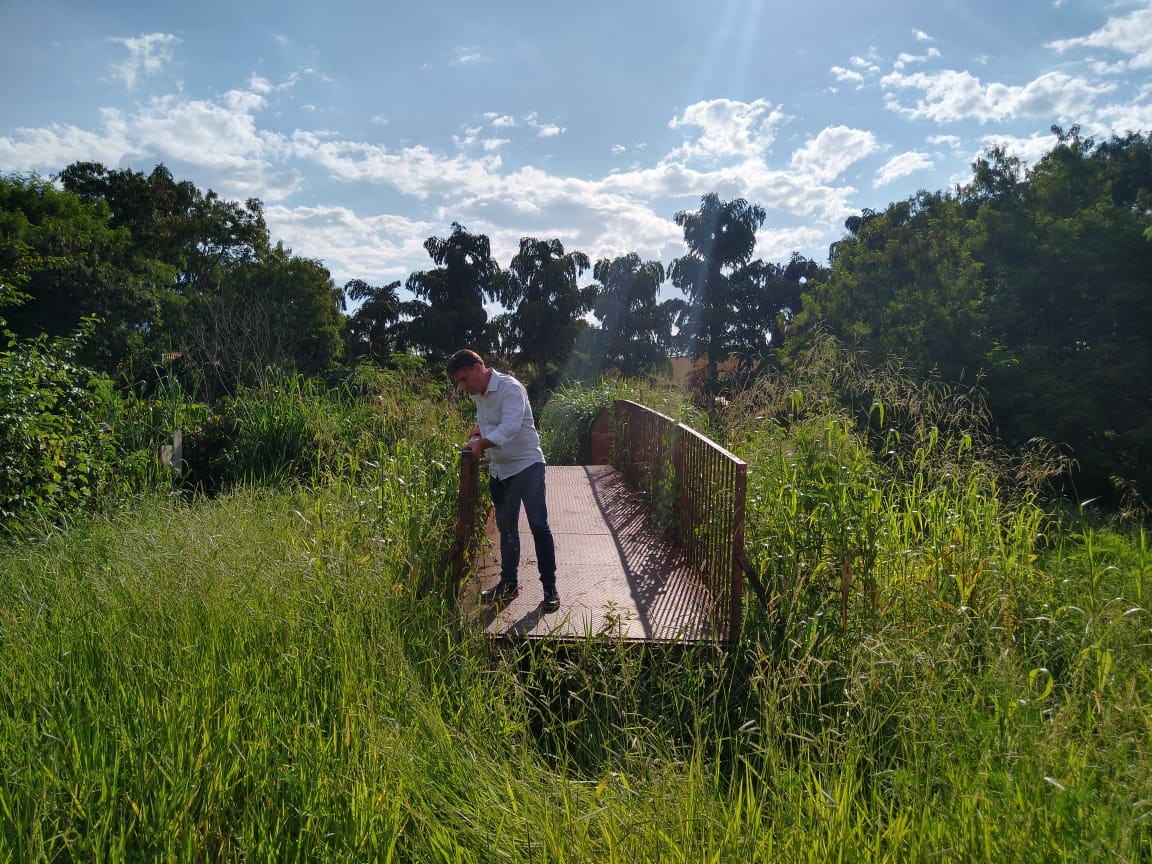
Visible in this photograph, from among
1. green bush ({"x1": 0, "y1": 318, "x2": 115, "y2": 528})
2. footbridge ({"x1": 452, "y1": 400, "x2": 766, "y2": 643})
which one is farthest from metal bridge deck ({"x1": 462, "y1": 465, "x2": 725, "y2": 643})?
green bush ({"x1": 0, "y1": 318, "x2": 115, "y2": 528})

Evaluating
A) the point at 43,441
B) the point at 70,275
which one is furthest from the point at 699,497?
the point at 70,275

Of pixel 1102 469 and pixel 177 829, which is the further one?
pixel 1102 469

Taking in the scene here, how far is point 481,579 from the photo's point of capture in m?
5.15

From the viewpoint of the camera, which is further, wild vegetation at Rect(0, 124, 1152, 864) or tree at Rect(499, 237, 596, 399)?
tree at Rect(499, 237, 596, 399)

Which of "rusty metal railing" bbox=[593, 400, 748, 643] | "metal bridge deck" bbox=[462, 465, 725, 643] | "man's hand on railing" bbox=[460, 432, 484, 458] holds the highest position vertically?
"man's hand on railing" bbox=[460, 432, 484, 458]

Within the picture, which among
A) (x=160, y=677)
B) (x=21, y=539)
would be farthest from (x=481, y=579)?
(x=21, y=539)

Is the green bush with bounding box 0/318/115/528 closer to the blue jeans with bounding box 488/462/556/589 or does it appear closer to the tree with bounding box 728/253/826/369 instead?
the blue jeans with bounding box 488/462/556/589

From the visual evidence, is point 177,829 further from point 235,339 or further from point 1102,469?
point 235,339

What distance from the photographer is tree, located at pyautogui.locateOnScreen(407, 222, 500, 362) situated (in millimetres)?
33438

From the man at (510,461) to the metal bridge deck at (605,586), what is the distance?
0.56 ft

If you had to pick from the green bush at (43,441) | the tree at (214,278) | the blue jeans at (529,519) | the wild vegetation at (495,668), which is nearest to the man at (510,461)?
the blue jeans at (529,519)

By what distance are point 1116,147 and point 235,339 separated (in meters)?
30.8

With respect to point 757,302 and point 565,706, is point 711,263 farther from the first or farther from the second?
point 565,706

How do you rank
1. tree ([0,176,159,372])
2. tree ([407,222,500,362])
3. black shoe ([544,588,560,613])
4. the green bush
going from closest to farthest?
black shoe ([544,588,560,613])
the green bush
tree ([0,176,159,372])
tree ([407,222,500,362])
